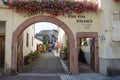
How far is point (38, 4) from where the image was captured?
1420 centimetres

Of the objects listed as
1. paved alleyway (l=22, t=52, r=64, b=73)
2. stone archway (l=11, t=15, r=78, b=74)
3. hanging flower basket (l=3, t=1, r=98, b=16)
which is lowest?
paved alleyway (l=22, t=52, r=64, b=73)

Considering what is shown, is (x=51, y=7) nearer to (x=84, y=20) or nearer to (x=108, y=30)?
(x=84, y=20)

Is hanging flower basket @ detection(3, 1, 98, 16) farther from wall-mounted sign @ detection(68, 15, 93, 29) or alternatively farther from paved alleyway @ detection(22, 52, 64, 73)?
paved alleyway @ detection(22, 52, 64, 73)

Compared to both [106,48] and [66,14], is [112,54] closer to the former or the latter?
[106,48]

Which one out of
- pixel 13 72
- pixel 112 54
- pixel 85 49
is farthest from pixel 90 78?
pixel 85 49

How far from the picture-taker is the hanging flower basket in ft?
46.3

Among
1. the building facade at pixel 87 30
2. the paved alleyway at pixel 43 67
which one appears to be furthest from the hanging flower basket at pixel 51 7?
the paved alleyway at pixel 43 67

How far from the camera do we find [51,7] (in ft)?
46.8

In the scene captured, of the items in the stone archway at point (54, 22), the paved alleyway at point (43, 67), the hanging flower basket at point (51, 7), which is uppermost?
the hanging flower basket at point (51, 7)

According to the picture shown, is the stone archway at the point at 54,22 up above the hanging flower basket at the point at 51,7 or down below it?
below

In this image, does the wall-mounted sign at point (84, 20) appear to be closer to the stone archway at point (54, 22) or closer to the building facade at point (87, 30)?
the building facade at point (87, 30)

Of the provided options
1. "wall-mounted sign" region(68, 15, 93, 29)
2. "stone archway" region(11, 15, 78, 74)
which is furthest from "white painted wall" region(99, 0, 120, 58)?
"stone archway" region(11, 15, 78, 74)

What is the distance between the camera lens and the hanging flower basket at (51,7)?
1412 centimetres

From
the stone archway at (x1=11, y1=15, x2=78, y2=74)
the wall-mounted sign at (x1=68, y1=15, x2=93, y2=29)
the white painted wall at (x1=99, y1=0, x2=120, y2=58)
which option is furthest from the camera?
the wall-mounted sign at (x1=68, y1=15, x2=93, y2=29)
